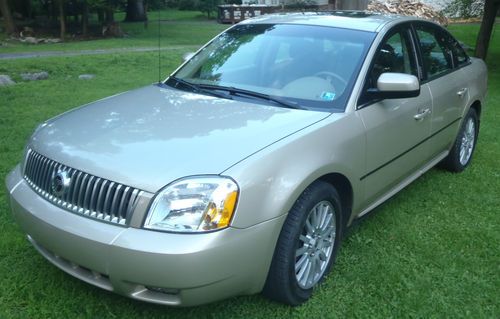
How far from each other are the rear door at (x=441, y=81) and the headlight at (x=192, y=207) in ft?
7.99

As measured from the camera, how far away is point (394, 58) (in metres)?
3.95

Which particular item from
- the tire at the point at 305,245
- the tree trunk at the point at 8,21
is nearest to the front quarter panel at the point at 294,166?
the tire at the point at 305,245

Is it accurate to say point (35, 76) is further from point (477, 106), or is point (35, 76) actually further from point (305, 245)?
point (305, 245)

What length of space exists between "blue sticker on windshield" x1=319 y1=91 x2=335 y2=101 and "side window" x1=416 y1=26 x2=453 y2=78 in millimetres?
1282

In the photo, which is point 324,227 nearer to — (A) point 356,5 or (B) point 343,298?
(B) point 343,298

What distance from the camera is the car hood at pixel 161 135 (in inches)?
102

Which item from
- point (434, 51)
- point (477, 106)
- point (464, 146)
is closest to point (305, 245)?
point (434, 51)

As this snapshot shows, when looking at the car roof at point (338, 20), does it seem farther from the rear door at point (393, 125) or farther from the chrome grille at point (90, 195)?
the chrome grille at point (90, 195)

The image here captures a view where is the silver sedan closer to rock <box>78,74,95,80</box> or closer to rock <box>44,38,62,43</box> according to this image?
rock <box>78,74,95,80</box>

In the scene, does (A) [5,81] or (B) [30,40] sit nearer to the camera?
(A) [5,81]

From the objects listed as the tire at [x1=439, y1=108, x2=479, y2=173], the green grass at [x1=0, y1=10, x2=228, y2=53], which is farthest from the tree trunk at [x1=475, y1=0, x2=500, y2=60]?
the green grass at [x1=0, y1=10, x2=228, y2=53]

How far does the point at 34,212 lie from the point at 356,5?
36.9ft

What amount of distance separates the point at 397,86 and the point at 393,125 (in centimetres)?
40

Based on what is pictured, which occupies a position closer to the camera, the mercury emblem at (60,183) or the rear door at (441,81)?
the mercury emblem at (60,183)
